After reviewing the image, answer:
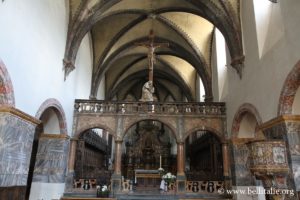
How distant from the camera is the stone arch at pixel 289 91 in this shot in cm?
734

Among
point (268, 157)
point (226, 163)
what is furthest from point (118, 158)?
point (268, 157)

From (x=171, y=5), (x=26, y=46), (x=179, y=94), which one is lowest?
(x=26, y=46)

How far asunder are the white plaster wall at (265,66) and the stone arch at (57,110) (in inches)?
307

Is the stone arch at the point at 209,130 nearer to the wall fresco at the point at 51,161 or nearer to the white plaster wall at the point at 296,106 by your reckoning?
the white plaster wall at the point at 296,106

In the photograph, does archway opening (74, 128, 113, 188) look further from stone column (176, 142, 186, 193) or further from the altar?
stone column (176, 142, 186, 193)

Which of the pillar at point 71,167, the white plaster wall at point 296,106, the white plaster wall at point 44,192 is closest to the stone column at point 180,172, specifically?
the pillar at point 71,167

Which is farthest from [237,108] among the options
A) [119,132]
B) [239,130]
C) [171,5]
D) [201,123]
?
[171,5]

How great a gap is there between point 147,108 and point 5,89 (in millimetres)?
7424

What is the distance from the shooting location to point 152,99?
544 inches

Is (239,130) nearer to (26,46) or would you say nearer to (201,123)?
(201,123)

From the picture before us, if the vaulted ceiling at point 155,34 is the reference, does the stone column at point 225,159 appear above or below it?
below

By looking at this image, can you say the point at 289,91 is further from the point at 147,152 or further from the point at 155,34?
the point at 147,152

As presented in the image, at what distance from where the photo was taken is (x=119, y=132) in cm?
1313

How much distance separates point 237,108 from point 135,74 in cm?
1225
